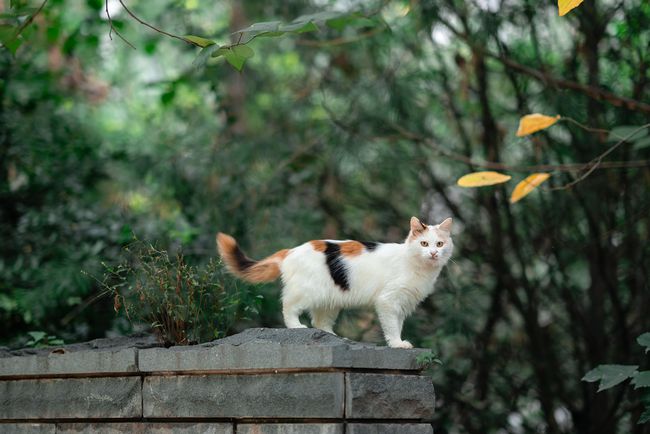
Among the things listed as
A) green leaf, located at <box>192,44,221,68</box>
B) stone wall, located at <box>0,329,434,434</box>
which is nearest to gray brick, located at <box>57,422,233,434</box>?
stone wall, located at <box>0,329,434,434</box>

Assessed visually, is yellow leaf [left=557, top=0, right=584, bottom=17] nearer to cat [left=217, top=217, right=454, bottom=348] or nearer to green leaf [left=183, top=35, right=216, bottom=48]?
cat [left=217, top=217, right=454, bottom=348]

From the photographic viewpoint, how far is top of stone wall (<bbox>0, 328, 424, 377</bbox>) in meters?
3.34

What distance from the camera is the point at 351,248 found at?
154 inches

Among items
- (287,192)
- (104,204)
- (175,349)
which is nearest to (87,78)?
(104,204)

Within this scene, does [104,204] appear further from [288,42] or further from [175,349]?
[175,349]

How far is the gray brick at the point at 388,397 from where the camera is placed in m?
3.32

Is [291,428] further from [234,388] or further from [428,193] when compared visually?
[428,193]

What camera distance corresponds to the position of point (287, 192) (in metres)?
7.04

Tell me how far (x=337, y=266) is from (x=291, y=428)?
2.55 ft

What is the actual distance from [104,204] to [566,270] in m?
3.74

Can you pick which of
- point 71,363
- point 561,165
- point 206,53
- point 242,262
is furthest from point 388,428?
point 561,165

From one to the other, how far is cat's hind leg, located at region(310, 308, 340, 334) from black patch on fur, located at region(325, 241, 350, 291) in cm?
23

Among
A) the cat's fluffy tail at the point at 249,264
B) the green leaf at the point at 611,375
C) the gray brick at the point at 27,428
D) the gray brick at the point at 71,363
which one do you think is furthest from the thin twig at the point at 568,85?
the gray brick at the point at 27,428

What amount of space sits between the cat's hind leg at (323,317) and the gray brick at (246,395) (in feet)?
2.05
